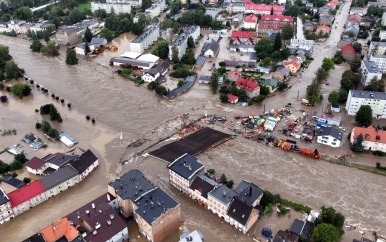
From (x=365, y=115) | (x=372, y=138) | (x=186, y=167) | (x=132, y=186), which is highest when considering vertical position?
(x=365, y=115)

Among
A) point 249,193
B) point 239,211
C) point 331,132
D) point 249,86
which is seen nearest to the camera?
point 239,211

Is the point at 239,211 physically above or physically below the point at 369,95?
below

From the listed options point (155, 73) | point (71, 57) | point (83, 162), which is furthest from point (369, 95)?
point (71, 57)

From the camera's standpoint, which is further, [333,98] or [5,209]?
[333,98]

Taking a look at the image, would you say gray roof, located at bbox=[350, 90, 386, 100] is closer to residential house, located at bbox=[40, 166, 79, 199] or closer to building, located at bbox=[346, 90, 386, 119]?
building, located at bbox=[346, 90, 386, 119]

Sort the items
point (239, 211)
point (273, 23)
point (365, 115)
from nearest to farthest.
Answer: point (239, 211) < point (365, 115) < point (273, 23)

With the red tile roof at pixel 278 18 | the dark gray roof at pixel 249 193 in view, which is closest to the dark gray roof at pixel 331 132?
the dark gray roof at pixel 249 193

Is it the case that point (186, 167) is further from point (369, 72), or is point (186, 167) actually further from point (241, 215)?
point (369, 72)
